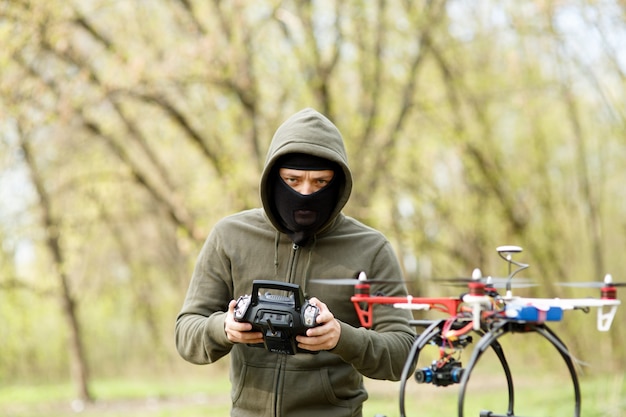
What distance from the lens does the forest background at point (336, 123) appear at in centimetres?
1295

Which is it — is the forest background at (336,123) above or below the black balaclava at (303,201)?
above

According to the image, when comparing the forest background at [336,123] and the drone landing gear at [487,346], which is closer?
the drone landing gear at [487,346]

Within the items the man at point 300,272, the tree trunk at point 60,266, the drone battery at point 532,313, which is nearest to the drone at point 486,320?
the drone battery at point 532,313

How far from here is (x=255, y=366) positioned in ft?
11.5

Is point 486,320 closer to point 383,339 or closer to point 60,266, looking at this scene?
point 383,339

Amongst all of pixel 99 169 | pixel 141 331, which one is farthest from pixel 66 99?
pixel 141 331

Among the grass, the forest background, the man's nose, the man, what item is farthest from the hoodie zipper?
the forest background

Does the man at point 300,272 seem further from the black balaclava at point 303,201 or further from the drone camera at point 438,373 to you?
the drone camera at point 438,373

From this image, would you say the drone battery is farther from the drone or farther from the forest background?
the forest background

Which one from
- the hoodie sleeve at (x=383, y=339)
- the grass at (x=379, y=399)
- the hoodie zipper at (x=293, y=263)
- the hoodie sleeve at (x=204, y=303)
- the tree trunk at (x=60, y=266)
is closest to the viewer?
the hoodie sleeve at (x=383, y=339)

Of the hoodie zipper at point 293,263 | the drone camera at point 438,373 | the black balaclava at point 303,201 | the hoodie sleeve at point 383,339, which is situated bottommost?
the drone camera at point 438,373

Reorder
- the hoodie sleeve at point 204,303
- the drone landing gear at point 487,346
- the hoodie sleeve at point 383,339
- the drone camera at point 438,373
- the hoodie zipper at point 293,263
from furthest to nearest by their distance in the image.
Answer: the hoodie zipper at point 293,263 < the hoodie sleeve at point 204,303 < the hoodie sleeve at point 383,339 < the drone camera at point 438,373 < the drone landing gear at point 487,346

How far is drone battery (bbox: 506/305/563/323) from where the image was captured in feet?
8.92

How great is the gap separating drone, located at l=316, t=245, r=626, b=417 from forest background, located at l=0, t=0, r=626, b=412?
32.7ft
